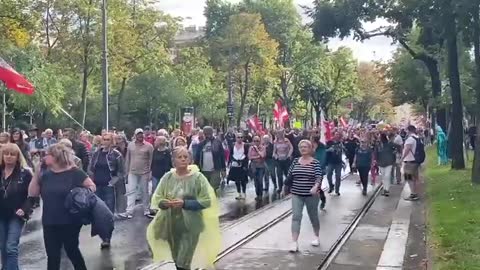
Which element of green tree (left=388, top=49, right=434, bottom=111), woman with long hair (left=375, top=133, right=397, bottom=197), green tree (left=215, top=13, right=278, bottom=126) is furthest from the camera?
green tree (left=215, top=13, right=278, bottom=126)

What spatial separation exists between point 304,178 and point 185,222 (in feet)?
11.5

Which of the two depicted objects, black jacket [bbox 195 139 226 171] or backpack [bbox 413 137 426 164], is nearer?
black jacket [bbox 195 139 226 171]

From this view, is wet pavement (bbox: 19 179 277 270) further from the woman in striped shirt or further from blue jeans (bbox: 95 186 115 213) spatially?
the woman in striped shirt

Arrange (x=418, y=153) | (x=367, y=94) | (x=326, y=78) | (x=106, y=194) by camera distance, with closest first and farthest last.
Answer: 1. (x=106, y=194)
2. (x=418, y=153)
3. (x=326, y=78)
4. (x=367, y=94)

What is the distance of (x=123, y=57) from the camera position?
125 ft

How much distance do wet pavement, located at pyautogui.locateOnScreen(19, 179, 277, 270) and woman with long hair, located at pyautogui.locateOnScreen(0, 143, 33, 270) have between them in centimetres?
159

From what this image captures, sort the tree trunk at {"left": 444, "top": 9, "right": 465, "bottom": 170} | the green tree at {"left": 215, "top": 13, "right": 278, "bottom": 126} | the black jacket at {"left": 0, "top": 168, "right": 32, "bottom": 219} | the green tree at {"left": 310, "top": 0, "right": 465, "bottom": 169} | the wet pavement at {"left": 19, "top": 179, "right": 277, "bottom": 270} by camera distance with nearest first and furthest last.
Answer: the black jacket at {"left": 0, "top": 168, "right": 32, "bottom": 219}, the wet pavement at {"left": 19, "top": 179, "right": 277, "bottom": 270}, the green tree at {"left": 310, "top": 0, "right": 465, "bottom": 169}, the tree trunk at {"left": 444, "top": 9, "right": 465, "bottom": 170}, the green tree at {"left": 215, "top": 13, "right": 278, "bottom": 126}

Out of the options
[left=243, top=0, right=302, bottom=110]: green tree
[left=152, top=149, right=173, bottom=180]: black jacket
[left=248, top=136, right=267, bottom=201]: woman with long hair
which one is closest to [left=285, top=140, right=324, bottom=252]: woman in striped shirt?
[left=152, top=149, right=173, bottom=180]: black jacket

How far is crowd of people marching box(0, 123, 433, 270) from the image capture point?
727 centimetres

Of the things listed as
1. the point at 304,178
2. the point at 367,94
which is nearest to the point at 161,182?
the point at 304,178

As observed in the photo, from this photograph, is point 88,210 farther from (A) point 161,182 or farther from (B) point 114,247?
(B) point 114,247

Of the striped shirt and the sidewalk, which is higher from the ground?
the striped shirt

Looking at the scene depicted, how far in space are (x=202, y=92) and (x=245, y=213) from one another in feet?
138

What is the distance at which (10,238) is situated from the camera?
7.82 meters
